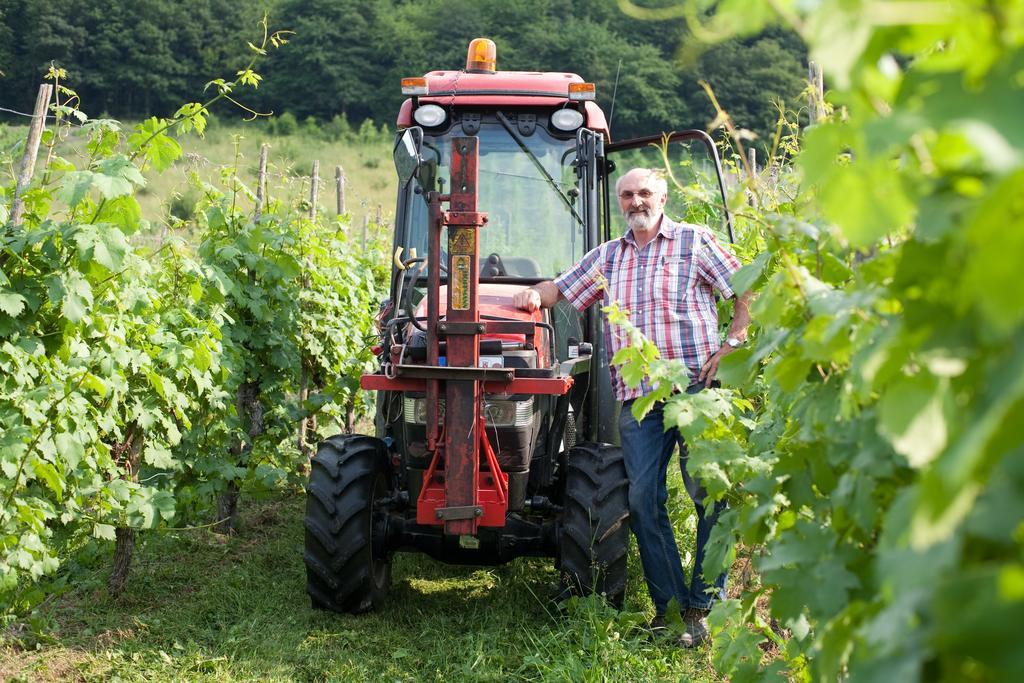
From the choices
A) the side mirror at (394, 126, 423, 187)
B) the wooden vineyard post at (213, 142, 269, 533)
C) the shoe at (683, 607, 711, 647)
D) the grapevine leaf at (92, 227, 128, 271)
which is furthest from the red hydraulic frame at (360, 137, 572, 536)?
the wooden vineyard post at (213, 142, 269, 533)

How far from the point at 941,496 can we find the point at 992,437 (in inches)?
2.7

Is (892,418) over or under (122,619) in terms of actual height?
over

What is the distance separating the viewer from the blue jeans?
14.6ft

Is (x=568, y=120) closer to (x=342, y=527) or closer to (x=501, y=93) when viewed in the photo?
(x=501, y=93)

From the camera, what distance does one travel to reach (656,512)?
4520mm

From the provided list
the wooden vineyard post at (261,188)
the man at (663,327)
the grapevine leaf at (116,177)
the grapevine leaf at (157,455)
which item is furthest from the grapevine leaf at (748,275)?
the wooden vineyard post at (261,188)

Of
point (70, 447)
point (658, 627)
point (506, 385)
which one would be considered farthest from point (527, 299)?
point (70, 447)

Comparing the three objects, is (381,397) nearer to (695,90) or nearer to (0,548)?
(0,548)

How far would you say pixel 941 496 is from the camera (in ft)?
3.14

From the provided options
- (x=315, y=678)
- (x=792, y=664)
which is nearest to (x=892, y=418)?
(x=792, y=664)

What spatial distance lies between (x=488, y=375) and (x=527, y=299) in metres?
0.50

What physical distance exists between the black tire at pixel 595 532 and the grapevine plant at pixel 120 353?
1.67 meters

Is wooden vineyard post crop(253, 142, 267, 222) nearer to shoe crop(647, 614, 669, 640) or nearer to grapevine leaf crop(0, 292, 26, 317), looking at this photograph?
grapevine leaf crop(0, 292, 26, 317)

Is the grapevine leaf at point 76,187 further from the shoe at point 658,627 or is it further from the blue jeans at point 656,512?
the shoe at point 658,627
